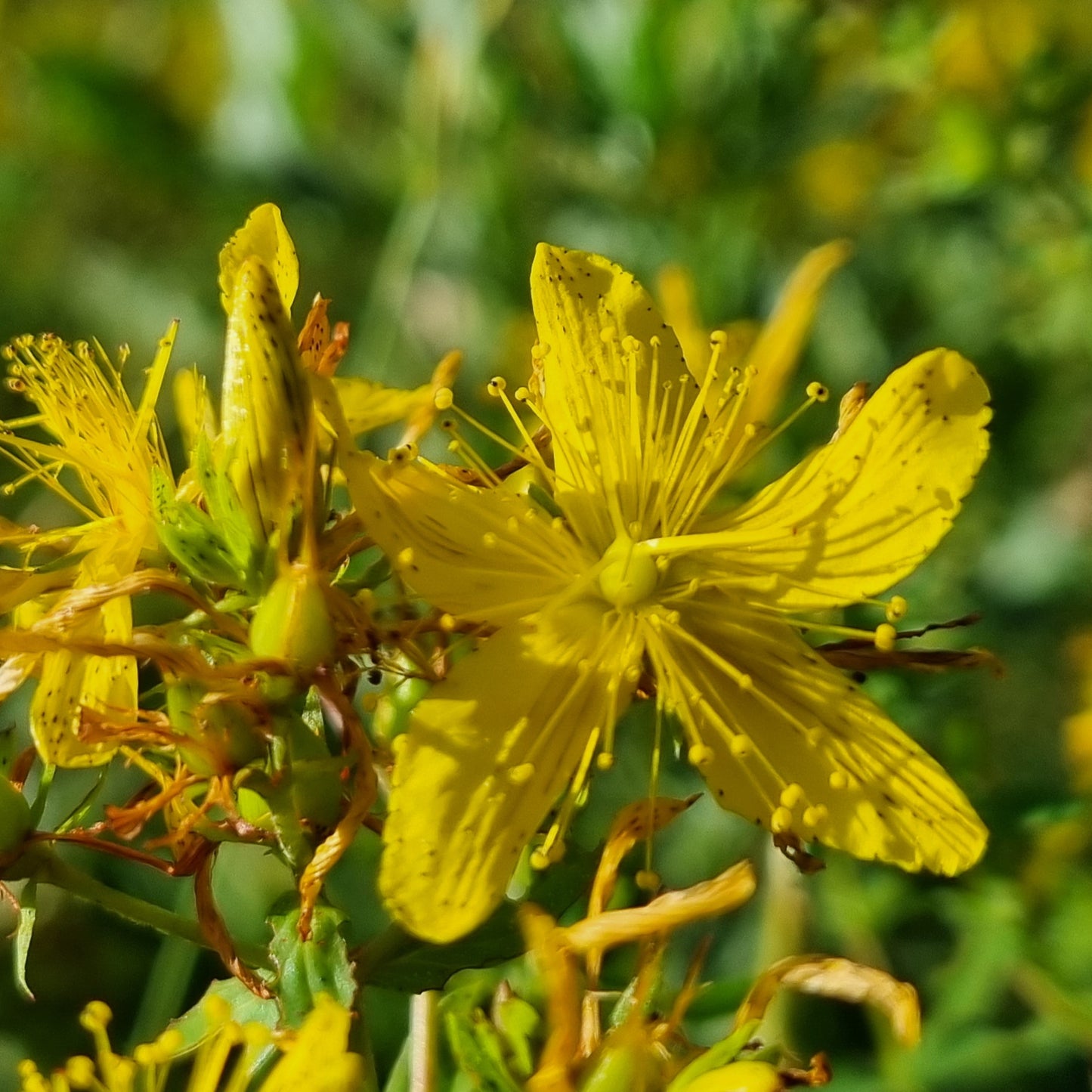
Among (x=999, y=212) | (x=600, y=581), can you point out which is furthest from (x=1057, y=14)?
(x=600, y=581)

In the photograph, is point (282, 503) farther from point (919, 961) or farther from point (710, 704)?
point (919, 961)

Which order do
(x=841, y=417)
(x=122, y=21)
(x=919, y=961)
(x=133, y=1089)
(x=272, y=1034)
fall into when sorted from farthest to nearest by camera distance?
(x=122, y=21) < (x=919, y=961) < (x=841, y=417) < (x=133, y=1089) < (x=272, y=1034)

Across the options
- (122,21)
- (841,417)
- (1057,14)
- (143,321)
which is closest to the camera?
(841,417)

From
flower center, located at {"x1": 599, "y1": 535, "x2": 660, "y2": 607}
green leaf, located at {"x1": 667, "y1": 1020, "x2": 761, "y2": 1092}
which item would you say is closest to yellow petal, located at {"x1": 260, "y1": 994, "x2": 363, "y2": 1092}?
green leaf, located at {"x1": 667, "y1": 1020, "x2": 761, "y2": 1092}

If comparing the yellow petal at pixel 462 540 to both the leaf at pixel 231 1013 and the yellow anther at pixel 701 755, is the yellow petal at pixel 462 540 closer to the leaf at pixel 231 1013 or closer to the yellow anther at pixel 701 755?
the yellow anther at pixel 701 755

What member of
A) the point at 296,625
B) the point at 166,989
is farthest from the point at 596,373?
the point at 166,989

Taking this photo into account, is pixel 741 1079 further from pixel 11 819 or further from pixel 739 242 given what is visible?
pixel 739 242
